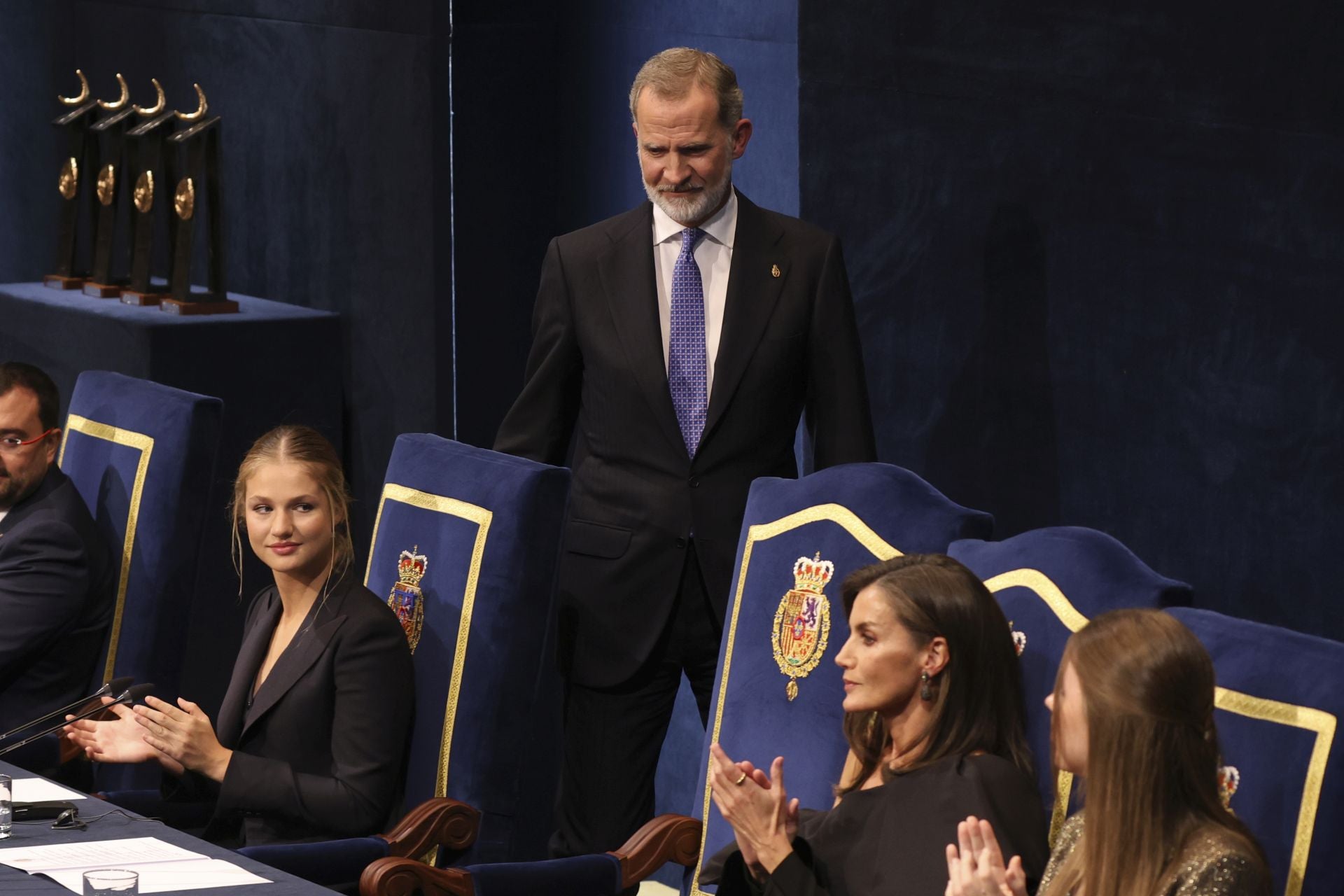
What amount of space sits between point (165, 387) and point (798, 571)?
1.67m

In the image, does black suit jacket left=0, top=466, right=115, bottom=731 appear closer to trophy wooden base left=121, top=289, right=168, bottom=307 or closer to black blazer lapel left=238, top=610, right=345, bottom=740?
black blazer lapel left=238, top=610, right=345, bottom=740

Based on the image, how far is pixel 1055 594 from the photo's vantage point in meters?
2.65

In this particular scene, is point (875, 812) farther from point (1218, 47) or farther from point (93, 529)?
point (93, 529)

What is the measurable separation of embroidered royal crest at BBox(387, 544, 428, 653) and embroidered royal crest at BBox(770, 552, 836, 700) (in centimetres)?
69

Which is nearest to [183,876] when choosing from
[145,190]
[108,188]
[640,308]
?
[640,308]

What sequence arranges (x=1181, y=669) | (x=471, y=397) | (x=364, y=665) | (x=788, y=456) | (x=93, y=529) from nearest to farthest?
(x=1181, y=669)
(x=364, y=665)
(x=788, y=456)
(x=93, y=529)
(x=471, y=397)

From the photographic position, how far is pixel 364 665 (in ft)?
10.9

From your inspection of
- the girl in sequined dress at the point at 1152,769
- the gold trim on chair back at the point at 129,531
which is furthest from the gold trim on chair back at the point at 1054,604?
the gold trim on chair back at the point at 129,531

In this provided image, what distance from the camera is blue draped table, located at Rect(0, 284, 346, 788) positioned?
5223 millimetres

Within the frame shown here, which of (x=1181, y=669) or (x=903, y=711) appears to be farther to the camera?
(x=903, y=711)

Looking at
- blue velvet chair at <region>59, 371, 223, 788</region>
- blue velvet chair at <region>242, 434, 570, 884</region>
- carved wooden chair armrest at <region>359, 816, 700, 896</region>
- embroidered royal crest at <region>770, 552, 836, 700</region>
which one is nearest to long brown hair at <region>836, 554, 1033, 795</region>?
embroidered royal crest at <region>770, 552, 836, 700</region>

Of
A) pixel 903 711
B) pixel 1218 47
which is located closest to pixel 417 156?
pixel 1218 47

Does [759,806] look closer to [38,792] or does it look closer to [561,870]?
[561,870]

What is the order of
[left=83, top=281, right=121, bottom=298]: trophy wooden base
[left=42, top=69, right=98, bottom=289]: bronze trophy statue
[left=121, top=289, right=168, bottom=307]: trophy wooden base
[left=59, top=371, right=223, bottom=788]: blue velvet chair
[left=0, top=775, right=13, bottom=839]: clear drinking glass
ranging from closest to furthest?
[left=0, top=775, right=13, bottom=839]: clear drinking glass < [left=59, top=371, right=223, bottom=788]: blue velvet chair < [left=121, top=289, right=168, bottom=307]: trophy wooden base < [left=83, top=281, right=121, bottom=298]: trophy wooden base < [left=42, top=69, right=98, bottom=289]: bronze trophy statue
